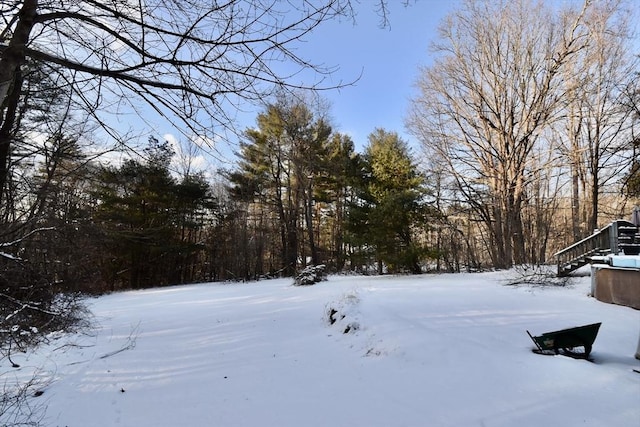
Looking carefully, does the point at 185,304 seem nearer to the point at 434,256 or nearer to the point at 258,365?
the point at 258,365

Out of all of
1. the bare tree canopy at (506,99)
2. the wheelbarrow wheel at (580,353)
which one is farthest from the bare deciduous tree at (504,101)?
the wheelbarrow wheel at (580,353)

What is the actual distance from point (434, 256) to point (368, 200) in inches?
157

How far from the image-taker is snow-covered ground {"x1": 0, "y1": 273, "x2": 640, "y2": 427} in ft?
12.1

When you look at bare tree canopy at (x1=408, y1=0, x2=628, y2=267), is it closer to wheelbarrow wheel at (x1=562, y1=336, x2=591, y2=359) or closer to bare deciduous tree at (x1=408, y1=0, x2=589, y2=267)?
bare deciduous tree at (x1=408, y1=0, x2=589, y2=267)

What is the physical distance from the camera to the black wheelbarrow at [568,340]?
457cm

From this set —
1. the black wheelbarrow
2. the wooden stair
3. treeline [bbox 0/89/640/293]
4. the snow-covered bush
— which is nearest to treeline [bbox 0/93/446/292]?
treeline [bbox 0/89/640/293]

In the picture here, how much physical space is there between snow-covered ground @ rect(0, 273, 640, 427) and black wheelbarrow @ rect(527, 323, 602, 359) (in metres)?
0.19

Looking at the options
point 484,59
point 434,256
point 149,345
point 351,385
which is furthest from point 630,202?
point 149,345

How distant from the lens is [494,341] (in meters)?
5.41

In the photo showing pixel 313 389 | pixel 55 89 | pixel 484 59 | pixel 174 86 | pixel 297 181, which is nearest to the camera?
pixel 174 86

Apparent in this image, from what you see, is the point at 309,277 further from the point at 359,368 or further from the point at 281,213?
the point at 281,213

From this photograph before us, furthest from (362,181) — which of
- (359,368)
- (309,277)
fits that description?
(359,368)

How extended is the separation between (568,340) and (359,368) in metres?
2.86

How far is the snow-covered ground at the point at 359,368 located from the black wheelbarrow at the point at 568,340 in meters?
0.19
